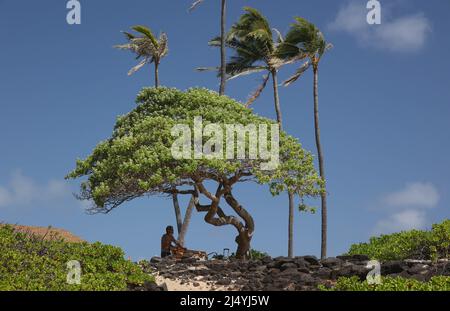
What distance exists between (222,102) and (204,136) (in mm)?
2185

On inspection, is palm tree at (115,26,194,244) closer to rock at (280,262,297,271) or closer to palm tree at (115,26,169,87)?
palm tree at (115,26,169,87)

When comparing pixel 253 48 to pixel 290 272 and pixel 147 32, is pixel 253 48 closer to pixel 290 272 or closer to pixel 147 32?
pixel 147 32

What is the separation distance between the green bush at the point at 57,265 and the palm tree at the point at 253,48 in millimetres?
16781

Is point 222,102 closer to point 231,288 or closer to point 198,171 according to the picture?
point 198,171

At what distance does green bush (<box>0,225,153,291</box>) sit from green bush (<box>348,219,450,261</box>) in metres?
8.00

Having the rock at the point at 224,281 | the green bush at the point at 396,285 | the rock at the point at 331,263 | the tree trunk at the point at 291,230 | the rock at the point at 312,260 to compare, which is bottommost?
the green bush at the point at 396,285

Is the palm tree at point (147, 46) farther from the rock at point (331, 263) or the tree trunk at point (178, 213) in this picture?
the rock at point (331, 263)

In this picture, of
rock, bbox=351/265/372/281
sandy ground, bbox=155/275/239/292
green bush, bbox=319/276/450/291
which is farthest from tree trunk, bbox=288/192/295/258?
green bush, bbox=319/276/450/291

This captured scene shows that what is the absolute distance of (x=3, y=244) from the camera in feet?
51.1

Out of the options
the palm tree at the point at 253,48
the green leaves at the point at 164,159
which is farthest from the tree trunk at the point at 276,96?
the green leaves at the point at 164,159

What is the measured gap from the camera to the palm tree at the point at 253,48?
31.5m

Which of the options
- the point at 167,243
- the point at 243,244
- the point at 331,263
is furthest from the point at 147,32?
the point at 331,263

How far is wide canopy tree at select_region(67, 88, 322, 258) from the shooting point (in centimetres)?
1947
